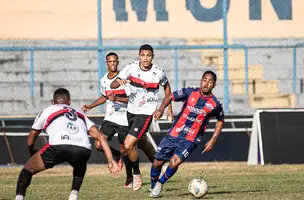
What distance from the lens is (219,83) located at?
2144cm

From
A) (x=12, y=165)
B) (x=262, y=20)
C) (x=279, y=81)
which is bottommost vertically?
(x=12, y=165)

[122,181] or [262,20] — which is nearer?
[122,181]

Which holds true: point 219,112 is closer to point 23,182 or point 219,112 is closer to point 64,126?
point 64,126

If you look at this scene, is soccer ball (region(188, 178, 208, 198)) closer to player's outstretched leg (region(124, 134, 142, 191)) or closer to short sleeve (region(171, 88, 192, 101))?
short sleeve (region(171, 88, 192, 101))

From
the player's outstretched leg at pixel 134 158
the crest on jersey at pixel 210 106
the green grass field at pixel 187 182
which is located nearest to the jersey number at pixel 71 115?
the green grass field at pixel 187 182

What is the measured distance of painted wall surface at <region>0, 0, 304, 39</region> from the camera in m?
23.5

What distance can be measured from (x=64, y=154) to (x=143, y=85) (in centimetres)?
390

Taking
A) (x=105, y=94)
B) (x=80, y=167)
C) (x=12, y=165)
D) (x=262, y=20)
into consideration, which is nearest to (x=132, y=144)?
(x=105, y=94)

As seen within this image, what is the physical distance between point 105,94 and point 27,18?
8816mm

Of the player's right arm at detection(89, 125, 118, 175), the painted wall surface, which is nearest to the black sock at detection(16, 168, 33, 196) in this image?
the player's right arm at detection(89, 125, 118, 175)

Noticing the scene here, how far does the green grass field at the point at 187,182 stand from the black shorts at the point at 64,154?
6.30 ft

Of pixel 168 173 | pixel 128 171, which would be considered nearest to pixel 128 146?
pixel 128 171

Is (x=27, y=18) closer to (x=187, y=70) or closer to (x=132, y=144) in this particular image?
(x=187, y=70)

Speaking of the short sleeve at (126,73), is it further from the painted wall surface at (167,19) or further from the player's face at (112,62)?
the painted wall surface at (167,19)
